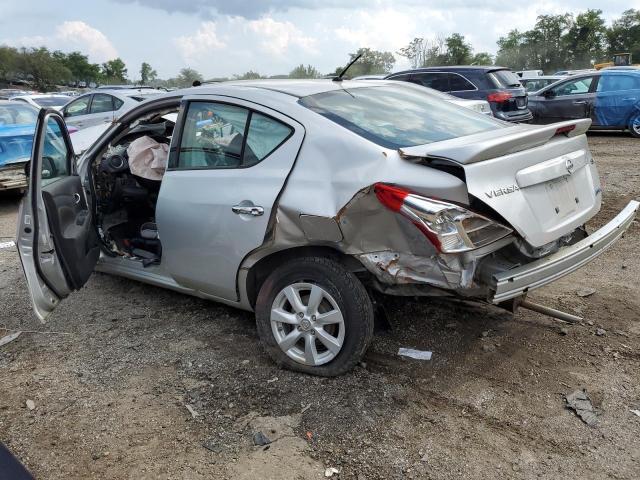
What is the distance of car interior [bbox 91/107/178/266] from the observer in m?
4.49

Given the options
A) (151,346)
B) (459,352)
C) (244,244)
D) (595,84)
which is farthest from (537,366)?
(595,84)

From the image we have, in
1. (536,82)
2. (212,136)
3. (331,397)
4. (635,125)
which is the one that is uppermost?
(212,136)

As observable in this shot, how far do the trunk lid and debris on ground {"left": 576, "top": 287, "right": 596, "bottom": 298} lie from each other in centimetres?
107

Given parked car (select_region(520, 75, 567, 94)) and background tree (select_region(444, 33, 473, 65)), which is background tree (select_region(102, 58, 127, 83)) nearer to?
background tree (select_region(444, 33, 473, 65))

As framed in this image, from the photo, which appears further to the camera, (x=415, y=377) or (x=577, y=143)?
(x=577, y=143)

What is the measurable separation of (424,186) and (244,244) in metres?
1.18

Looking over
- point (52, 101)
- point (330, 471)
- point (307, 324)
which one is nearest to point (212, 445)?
point (330, 471)

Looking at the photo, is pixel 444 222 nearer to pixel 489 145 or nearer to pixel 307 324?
pixel 489 145

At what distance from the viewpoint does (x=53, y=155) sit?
3.83 meters

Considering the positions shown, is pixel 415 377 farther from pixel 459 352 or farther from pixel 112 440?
pixel 112 440

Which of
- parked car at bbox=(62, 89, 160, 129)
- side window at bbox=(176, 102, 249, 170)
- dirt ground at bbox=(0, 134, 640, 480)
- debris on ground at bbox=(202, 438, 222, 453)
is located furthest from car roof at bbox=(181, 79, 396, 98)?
parked car at bbox=(62, 89, 160, 129)

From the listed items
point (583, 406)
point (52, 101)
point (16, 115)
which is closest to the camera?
point (583, 406)

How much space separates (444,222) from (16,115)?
29.2 ft

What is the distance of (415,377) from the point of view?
3184 millimetres
